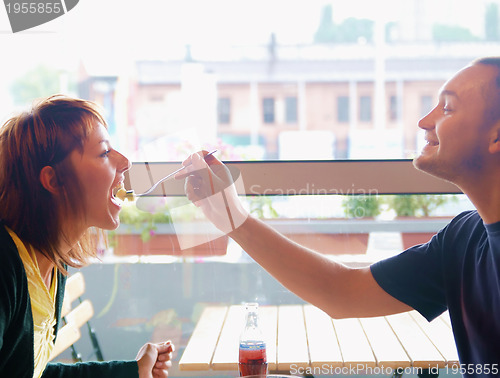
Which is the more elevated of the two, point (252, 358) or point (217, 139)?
point (217, 139)

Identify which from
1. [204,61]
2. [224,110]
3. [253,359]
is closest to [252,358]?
[253,359]

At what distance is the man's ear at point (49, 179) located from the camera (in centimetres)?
102

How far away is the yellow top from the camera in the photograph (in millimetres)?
990

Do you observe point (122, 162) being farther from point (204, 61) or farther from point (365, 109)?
point (365, 109)

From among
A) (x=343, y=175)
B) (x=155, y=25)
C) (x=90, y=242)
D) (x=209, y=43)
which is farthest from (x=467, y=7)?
(x=90, y=242)

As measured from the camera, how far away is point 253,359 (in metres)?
1.09

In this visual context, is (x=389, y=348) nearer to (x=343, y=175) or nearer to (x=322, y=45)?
Answer: (x=343, y=175)

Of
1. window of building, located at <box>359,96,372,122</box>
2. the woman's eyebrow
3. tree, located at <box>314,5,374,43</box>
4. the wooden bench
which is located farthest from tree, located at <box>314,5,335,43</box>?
the wooden bench

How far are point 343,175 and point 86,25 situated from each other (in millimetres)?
1150

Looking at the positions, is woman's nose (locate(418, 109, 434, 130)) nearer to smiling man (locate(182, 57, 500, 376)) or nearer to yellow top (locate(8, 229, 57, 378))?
smiling man (locate(182, 57, 500, 376))

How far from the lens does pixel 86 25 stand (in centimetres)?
195

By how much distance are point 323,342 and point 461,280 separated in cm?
51

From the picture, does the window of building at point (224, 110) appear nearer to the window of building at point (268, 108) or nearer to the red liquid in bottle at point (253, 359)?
the window of building at point (268, 108)

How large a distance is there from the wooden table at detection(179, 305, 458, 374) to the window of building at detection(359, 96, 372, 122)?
91.1 inches
